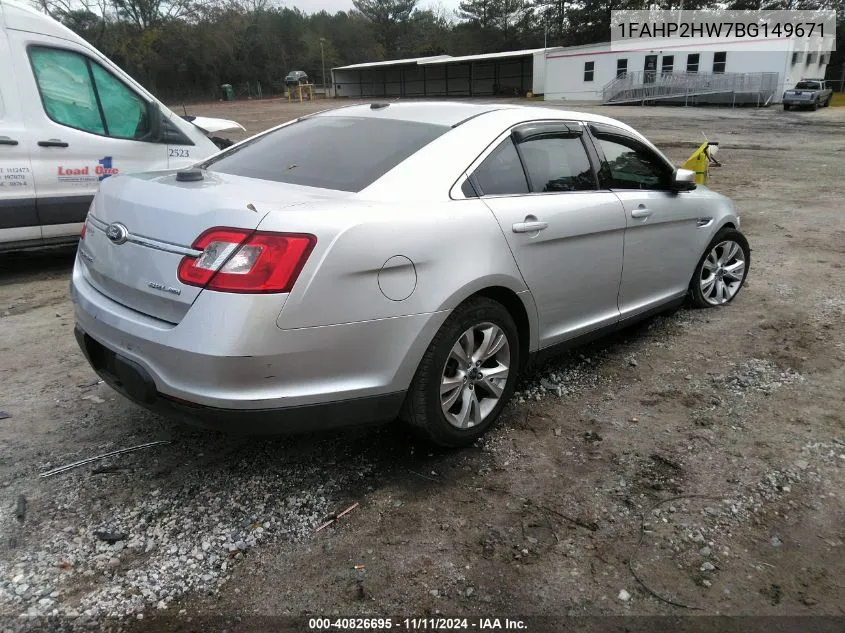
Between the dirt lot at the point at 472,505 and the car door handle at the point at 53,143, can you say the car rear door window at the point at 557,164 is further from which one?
the car door handle at the point at 53,143

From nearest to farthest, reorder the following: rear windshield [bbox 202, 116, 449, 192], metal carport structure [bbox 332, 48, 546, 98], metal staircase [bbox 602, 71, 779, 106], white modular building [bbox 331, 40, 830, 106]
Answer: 1. rear windshield [bbox 202, 116, 449, 192]
2. metal staircase [bbox 602, 71, 779, 106]
3. white modular building [bbox 331, 40, 830, 106]
4. metal carport structure [bbox 332, 48, 546, 98]

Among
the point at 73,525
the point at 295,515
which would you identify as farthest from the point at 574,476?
the point at 73,525

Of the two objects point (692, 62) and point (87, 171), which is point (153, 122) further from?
point (692, 62)

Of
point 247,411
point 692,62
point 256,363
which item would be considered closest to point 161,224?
point 256,363

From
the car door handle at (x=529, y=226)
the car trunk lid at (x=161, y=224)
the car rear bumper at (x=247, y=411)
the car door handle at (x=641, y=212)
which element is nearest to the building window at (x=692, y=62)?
the car door handle at (x=641, y=212)

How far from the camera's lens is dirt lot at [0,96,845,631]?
2.27m

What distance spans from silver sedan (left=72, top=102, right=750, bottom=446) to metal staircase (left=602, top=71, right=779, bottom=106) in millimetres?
36949

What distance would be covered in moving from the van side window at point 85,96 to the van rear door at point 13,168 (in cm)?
22

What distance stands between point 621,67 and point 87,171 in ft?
129

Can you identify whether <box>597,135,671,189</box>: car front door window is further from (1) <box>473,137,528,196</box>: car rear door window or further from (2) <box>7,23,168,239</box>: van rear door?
(2) <box>7,23,168,239</box>: van rear door

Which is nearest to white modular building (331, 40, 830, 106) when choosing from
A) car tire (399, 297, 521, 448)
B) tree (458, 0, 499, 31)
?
tree (458, 0, 499, 31)

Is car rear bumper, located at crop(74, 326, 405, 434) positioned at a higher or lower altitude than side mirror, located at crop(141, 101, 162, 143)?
lower

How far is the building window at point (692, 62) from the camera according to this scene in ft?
121

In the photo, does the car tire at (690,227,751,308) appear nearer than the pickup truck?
Yes
